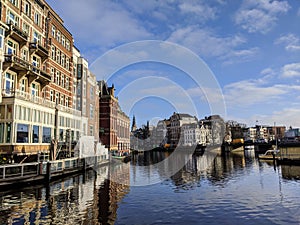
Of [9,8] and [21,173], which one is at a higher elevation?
[9,8]

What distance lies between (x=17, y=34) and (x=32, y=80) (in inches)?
258

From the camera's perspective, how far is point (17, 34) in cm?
3078

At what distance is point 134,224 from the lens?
14.7m

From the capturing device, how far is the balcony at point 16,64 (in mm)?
29047

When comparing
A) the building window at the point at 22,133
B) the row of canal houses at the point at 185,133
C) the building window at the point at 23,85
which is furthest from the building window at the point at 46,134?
the row of canal houses at the point at 185,133

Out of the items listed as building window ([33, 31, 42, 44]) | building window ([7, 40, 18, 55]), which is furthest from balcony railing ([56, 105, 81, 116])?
building window ([33, 31, 42, 44])

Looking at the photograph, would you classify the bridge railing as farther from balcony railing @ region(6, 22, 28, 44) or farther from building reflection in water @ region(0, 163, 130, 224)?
balcony railing @ region(6, 22, 28, 44)

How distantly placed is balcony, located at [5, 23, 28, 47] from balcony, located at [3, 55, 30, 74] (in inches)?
118

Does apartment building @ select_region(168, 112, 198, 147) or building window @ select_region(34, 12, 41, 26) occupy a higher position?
building window @ select_region(34, 12, 41, 26)

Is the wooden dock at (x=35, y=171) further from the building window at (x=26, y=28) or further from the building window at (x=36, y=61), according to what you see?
the building window at (x=26, y=28)

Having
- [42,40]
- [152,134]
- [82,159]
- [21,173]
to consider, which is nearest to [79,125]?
[82,159]

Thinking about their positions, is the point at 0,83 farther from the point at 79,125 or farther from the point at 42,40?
the point at 79,125

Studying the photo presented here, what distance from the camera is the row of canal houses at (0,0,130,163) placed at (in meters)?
28.6

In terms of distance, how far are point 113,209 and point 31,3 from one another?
32172mm
